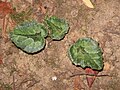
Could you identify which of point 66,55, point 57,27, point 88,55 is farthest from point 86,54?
point 57,27

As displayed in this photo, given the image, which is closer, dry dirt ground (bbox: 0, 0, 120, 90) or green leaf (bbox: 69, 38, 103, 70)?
green leaf (bbox: 69, 38, 103, 70)

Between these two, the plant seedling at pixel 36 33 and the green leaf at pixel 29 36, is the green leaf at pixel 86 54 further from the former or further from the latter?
the green leaf at pixel 29 36

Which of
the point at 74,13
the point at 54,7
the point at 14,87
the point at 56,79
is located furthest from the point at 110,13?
the point at 14,87

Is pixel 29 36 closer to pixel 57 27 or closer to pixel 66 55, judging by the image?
pixel 57 27

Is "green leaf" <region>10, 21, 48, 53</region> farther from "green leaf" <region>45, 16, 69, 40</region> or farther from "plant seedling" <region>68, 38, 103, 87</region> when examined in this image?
"plant seedling" <region>68, 38, 103, 87</region>

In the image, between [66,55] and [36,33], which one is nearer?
[36,33]

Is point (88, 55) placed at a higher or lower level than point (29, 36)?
lower

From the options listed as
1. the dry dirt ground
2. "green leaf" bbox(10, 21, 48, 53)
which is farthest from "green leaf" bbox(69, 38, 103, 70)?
"green leaf" bbox(10, 21, 48, 53)
